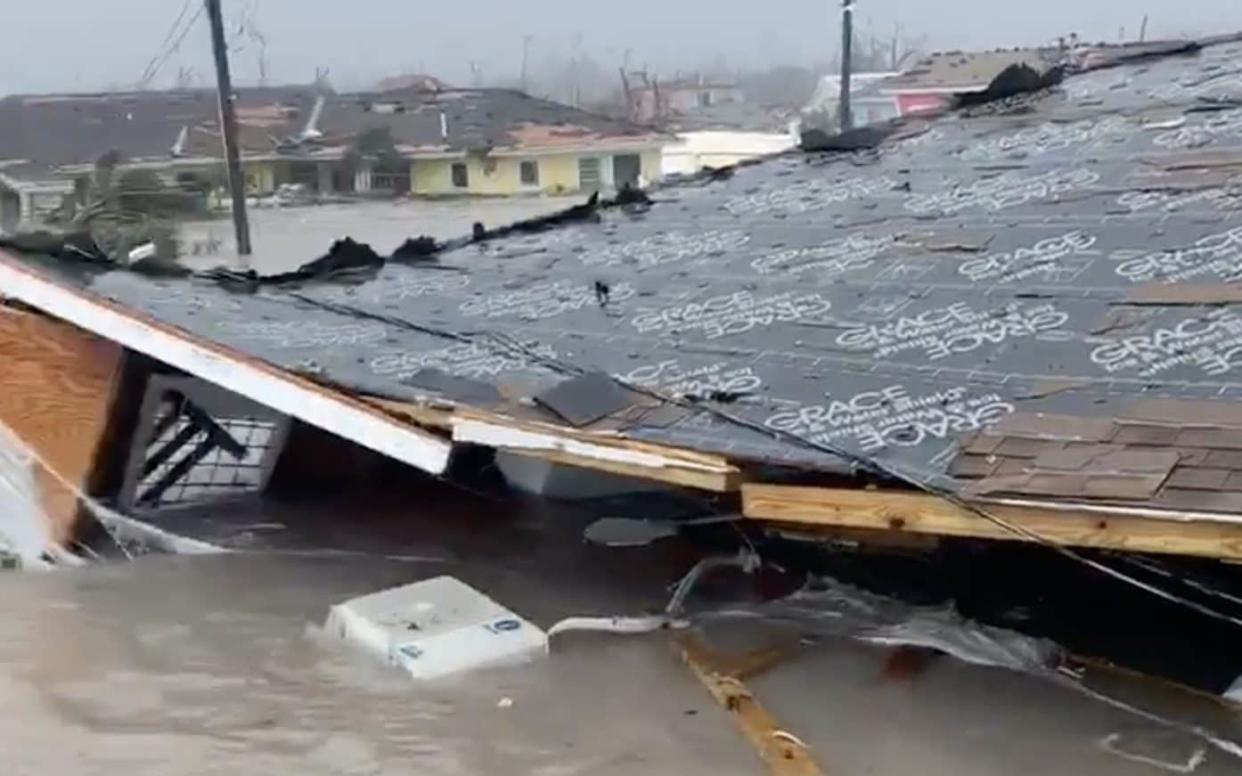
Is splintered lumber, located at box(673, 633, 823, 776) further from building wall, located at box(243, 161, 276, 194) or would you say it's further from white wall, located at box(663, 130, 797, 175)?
building wall, located at box(243, 161, 276, 194)

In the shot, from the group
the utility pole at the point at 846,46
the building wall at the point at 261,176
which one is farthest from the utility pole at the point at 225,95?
the building wall at the point at 261,176

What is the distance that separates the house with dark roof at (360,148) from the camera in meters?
41.6

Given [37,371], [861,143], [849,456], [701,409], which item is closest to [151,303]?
Result: [37,371]

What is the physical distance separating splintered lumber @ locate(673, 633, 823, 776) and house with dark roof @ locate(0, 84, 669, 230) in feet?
111

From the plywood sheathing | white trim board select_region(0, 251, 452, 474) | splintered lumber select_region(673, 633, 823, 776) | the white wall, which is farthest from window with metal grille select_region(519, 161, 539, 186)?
splintered lumber select_region(673, 633, 823, 776)

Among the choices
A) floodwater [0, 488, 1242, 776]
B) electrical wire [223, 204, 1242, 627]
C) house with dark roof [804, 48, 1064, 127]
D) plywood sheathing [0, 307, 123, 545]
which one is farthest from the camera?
house with dark roof [804, 48, 1064, 127]

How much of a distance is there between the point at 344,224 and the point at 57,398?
29946 millimetres

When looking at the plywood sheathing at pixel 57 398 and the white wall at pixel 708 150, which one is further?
the white wall at pixel 708 150

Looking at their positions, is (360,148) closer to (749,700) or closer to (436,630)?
(436,630)

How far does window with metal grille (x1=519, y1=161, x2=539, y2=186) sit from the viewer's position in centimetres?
4219

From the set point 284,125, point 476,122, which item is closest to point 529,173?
point 476,122

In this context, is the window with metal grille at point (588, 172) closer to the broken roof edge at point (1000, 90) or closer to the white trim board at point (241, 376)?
the broken roof edge at point (1000, 90)

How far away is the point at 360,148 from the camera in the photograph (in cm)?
4266

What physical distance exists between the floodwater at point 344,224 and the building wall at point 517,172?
2.38 feet
